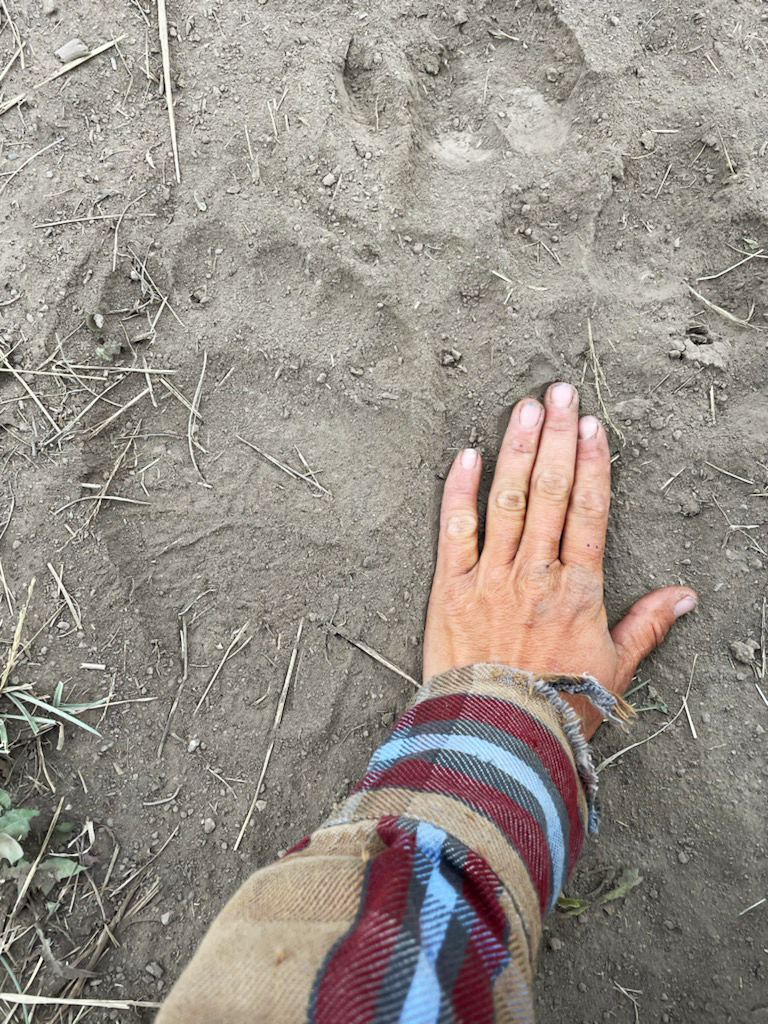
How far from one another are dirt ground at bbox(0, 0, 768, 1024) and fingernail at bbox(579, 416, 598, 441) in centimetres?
6

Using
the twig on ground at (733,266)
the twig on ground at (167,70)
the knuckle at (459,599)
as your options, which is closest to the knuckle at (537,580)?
the knuckle at (459,599)

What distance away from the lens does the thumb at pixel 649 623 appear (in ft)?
5.42

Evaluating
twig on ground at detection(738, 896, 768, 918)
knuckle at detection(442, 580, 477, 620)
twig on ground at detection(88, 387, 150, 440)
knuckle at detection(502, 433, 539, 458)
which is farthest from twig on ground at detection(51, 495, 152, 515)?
twig on ground at detection(738, 896, 768, 918)

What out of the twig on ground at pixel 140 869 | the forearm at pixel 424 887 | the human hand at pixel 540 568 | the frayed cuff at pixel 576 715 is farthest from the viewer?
the human hand at pixel 540 568

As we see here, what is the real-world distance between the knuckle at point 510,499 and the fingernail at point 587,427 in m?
0.20

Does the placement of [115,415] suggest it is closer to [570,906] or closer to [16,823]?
[16,823]

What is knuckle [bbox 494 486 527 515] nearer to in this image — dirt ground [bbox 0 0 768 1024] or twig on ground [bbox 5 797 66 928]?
dirt ground [bbox 0 0 768 1024]

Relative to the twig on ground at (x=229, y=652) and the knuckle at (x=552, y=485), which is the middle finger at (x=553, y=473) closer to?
the knuckle at (x=552, y=485)

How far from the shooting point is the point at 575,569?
1699 millimetres

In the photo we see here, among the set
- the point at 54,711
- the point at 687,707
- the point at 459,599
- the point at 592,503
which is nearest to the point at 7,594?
the point at 54,711

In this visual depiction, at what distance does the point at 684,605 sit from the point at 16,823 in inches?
62.9

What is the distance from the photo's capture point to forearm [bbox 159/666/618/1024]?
88 centimetres

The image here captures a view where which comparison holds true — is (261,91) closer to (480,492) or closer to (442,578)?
(480,492)

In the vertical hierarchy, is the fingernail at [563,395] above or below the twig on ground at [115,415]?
below
